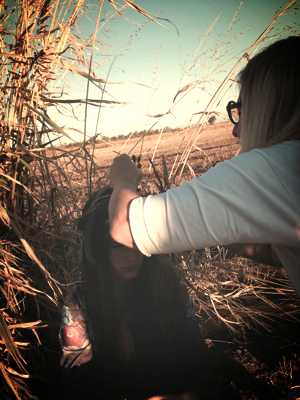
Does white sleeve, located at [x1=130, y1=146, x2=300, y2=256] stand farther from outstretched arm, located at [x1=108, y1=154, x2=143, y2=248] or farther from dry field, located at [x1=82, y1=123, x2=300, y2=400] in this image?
dry field, located at [x1=82, y1=123, x2=300, y2=400]

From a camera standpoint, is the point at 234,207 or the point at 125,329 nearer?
the point at 234,207

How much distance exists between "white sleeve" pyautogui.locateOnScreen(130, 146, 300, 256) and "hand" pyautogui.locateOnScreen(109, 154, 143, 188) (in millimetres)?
204

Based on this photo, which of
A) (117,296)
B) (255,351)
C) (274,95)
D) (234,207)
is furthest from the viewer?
(255,351)

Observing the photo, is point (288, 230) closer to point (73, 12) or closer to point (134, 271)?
point (134, 271)

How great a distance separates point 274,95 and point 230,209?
1.52 ft

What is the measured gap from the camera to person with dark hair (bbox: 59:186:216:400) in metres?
0.89

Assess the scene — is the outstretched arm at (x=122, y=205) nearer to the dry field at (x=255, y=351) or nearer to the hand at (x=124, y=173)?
the hand at (x=124, y=173)

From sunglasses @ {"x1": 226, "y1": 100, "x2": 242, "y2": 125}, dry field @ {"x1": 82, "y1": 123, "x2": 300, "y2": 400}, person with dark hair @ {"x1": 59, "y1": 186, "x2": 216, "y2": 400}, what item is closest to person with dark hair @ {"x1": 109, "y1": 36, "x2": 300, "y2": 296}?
sunglasses @ {"x1": 226, "y1": 100, "x2": 242, "y2": 125}

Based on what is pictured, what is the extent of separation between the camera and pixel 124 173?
0.72 m

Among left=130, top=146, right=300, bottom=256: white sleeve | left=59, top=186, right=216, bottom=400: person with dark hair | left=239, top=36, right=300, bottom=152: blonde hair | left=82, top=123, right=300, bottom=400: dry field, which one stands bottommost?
left=82, top=123, right=300, bottom=400: dry field

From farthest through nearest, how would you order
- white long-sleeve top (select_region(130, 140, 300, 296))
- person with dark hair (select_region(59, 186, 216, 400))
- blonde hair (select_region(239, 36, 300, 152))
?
person with dark hair (select_region(59, 186, 216, 400)) < blonde hair (select_region(239, 36, 300, 152)) < white long-sleeve top (select_region(130, 140, 300, 296))

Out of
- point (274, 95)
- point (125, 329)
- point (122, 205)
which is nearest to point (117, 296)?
point (125, 329)

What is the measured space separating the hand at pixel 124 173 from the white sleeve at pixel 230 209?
0.67ft

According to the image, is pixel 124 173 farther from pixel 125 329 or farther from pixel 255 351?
pixel 255 351
